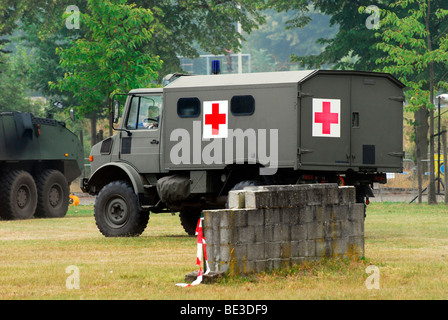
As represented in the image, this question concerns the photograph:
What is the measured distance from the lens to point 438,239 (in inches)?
766

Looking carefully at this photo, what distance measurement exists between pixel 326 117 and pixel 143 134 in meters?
3.74

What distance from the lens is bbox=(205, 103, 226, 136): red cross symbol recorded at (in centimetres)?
1945

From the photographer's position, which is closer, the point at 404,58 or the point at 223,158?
the point at 223,158

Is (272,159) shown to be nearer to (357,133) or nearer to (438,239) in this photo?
(357,133)

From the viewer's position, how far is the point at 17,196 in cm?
2884

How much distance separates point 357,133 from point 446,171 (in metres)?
12.6

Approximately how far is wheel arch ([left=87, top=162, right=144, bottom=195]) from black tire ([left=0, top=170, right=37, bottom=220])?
708cm

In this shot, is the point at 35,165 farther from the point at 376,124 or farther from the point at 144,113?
the point at 376,124

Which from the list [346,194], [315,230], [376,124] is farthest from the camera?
[376,124]

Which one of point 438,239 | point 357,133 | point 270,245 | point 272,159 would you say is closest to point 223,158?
point 272,159

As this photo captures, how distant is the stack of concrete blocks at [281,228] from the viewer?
41.7 feet

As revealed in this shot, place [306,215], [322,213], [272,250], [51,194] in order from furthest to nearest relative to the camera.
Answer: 1. [51,194]
2. [322,213]
3. [306,215]
4. [272,250]

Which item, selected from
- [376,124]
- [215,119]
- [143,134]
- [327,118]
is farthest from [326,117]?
[143,134]

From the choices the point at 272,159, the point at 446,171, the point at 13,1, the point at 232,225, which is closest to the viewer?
the point at 232,225
